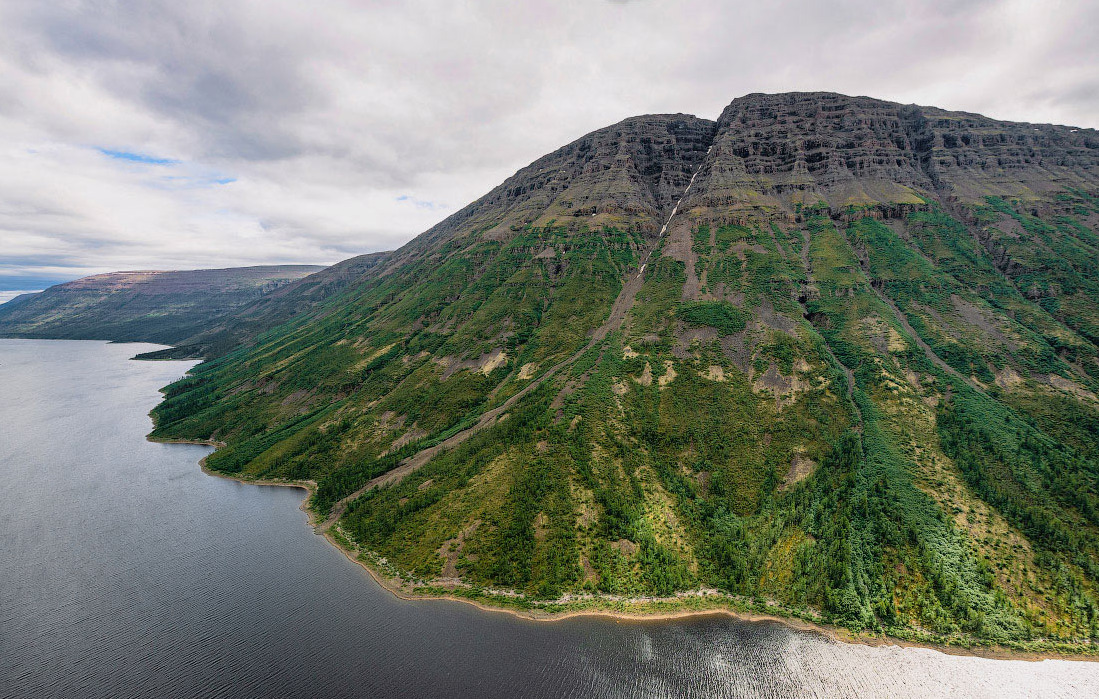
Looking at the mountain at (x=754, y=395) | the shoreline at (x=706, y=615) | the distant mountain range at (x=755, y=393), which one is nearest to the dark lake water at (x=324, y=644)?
the shoreline at (x=706, y=615)

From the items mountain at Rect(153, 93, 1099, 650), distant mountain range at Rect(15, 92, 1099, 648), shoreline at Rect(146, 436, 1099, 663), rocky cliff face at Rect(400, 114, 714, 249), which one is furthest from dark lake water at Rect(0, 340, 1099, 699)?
rocky cliff face at Rect(400, 114, 714, 249)

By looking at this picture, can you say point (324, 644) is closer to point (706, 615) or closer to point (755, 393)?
point (706, 615)

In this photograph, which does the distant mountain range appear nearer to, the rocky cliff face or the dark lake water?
the rocky cliff face

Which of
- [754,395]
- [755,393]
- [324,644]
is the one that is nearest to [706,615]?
[754,395]

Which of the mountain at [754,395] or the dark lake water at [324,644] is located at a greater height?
the mountain at [754,395]

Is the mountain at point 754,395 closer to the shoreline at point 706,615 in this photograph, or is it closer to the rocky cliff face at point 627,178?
the shoreline at point 706,615
